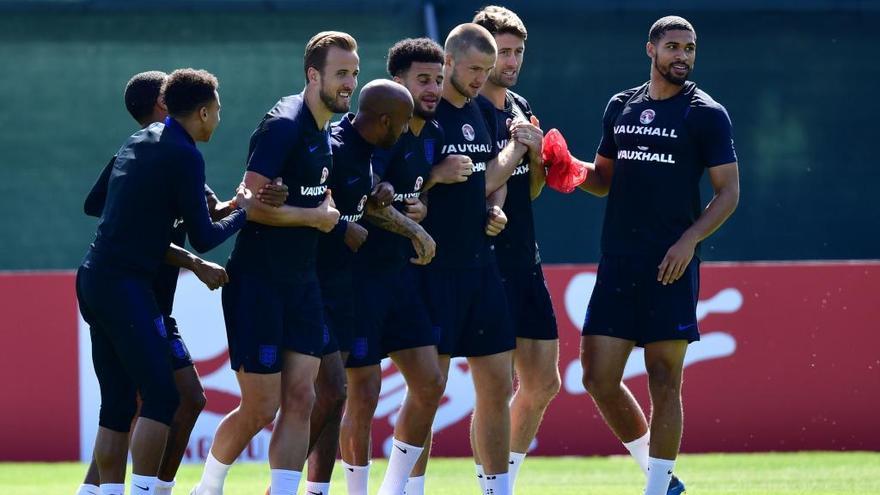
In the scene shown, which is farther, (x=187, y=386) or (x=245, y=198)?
(x=187, y=386)

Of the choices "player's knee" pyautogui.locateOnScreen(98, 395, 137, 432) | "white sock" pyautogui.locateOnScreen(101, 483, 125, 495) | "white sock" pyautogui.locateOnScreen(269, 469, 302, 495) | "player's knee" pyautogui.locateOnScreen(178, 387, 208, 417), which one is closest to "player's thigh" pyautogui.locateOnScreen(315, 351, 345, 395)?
"white sock" pyautogui.locateOnScreen(269, 469, 302, 495)

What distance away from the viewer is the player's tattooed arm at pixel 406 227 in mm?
7586

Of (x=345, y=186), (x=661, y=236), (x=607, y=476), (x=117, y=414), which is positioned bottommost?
(x=607, y=476)

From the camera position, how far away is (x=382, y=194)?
751 centimetres

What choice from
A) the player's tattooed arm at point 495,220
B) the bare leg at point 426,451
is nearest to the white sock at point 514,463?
the bare leg at point 426,451

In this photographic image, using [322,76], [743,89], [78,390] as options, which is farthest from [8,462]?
[743,89]

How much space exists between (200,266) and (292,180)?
0.60m

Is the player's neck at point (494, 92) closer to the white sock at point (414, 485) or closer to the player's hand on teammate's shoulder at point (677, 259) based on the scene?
the player's hand on teammate's shoulder at point (677, 259)

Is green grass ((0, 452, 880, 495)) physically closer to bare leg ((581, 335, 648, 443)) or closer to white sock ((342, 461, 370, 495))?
bare leg ((581, 335, 648, 443))

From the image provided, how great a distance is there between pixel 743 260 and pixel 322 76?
932 cm

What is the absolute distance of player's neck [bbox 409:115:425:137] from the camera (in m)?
7.81

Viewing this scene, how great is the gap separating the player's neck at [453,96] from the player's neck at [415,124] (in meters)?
0.29

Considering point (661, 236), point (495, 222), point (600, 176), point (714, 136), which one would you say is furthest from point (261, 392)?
point (714, 136)

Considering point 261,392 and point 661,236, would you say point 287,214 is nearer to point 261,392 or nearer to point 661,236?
point 261,392
